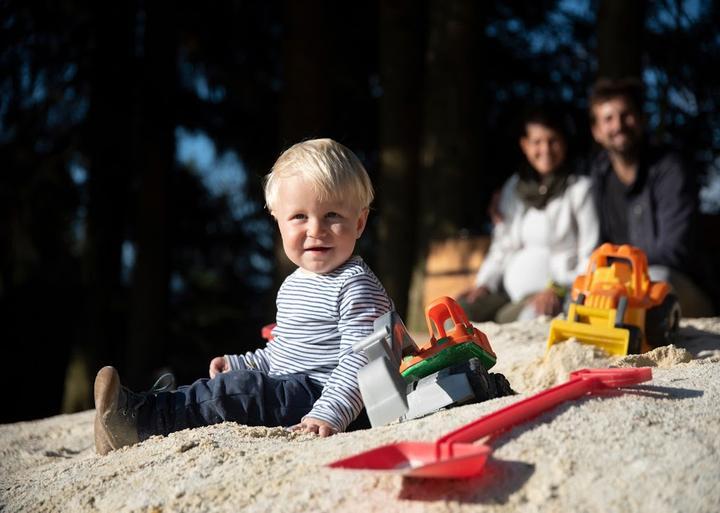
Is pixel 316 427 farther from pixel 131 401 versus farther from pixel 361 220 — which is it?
pixel 361 220

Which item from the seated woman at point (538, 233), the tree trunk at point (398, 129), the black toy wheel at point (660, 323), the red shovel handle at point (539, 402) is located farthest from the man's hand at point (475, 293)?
the red shovel handle at point (539, 402)

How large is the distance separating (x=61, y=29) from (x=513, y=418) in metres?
7.42

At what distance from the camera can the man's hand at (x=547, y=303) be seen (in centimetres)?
459

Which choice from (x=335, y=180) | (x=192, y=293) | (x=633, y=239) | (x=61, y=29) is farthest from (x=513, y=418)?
(x=192, y=293)

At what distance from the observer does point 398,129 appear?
679 centimetres

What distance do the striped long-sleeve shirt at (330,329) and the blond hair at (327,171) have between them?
0.74 feet

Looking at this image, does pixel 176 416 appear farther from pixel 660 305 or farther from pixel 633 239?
pixel 633 239

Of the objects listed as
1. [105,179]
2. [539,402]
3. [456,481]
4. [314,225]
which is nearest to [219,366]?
[314,225]

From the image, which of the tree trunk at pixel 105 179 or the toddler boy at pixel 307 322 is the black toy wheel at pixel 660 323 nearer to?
the toddler boy at pixel 307 322

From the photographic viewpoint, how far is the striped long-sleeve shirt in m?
2.62

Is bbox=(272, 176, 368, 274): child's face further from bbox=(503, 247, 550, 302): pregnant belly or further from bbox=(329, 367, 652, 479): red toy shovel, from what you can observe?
bbox=(503, 247, 550, 302): pregnant belly

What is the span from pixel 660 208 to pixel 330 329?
8.63 ft

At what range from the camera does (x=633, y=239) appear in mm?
4887

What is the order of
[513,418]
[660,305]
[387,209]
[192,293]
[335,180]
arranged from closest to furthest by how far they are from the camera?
[513,418], [335,180], [660,305], [387,209], [192,293]
